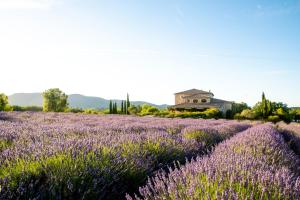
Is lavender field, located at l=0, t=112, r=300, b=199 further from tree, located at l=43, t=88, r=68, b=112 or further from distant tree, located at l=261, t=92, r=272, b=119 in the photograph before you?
tree, located at l=43, t=88, r=68, b=112

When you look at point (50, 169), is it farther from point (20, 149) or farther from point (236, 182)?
point (236, 182)

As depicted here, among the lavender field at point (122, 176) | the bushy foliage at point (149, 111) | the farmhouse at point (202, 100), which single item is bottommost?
the lavender field at point (122, 176)

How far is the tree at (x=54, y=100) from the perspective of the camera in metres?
66.1

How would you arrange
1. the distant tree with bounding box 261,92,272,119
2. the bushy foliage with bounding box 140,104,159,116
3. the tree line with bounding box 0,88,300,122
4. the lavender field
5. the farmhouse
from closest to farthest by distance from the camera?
1. the lavender field
2. the bushy foliage with bounding box 140,104,159,116
3. the tree line with bounding box 0,88,300,122
4. the distant tree with bounding box 261,92,272,119
5. the farmhouse

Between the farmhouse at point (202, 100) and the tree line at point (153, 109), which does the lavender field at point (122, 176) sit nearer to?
the tree line at point (153, 109)

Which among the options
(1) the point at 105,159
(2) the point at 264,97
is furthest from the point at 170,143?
(2) the point at 264,97

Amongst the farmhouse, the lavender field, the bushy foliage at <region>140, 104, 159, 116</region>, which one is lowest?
the lavender field

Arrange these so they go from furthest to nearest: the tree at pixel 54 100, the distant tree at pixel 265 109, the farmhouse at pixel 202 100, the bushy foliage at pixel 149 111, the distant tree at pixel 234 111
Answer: the tree at pixel 54 100 < the farmhouse at pixel 202 100 < the distant tree at pixel 265 109 < the distant tree at pixel 234 111 < the bushy foliage at pixel 149 111

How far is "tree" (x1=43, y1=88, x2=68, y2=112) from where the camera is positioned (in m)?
66.1

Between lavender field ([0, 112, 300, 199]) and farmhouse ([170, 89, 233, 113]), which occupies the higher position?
farmhouse ([170, 89, 233, 113])

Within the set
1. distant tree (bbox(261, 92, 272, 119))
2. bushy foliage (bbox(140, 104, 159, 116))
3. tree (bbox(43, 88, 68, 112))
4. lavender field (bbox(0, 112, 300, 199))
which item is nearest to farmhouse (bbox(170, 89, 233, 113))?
distant tree (bbox(261, 92, 272, 119))

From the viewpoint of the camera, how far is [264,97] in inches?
1889

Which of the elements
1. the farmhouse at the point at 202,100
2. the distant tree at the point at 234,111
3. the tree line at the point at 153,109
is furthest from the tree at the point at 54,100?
the distant tree at the point at 234,111

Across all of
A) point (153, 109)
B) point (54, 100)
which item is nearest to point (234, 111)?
point (153, 109)
